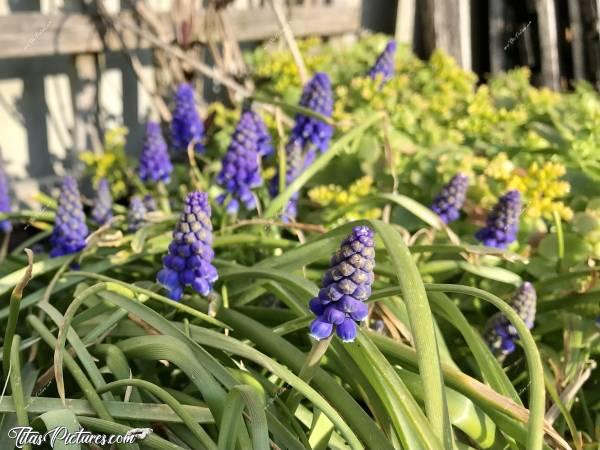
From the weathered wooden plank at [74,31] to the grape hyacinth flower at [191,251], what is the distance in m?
2.14

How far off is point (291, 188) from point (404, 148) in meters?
Result: 0.98

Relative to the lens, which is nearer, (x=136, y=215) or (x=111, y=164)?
(x=136, y=215)

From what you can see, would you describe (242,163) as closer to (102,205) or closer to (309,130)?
(309,130)

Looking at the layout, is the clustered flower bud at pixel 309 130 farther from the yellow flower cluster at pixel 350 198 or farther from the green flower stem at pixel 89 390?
the green flower stem at pixel 89 390

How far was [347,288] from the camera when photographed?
1361 mm

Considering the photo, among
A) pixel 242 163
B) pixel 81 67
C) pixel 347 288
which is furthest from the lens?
pixel 81 67

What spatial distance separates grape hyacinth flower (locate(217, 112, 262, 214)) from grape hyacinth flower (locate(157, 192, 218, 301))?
691 mm

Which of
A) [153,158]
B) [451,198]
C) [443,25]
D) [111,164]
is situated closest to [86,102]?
[111,164]

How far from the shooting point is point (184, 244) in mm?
1721

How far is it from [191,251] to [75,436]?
52 cm

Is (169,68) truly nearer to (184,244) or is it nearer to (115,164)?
(115,164)

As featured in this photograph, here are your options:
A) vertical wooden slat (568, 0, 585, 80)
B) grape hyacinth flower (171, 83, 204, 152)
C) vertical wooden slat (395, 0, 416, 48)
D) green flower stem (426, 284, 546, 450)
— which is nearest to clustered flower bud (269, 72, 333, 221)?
grape hyacinth flower (171, 83, 204, 152)

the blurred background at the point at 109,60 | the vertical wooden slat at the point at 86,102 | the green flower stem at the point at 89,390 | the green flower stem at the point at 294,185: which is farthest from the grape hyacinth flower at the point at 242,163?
the vertical wooden slat at the point at 86,102

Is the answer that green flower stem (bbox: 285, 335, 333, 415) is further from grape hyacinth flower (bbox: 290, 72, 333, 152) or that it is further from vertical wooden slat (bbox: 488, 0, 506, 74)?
→ vertical wooden slat (bbox: 488, 0, 506, 74)
